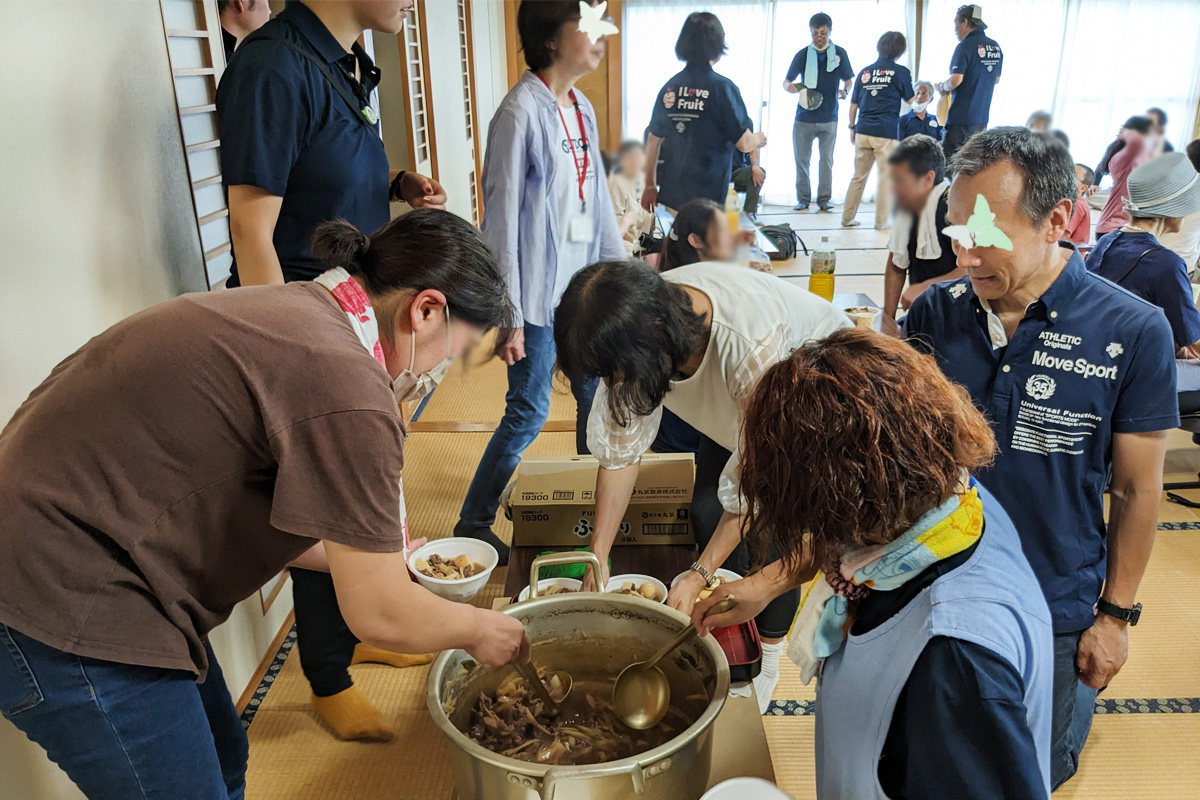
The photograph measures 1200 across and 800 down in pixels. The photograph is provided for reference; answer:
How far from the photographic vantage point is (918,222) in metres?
0.84

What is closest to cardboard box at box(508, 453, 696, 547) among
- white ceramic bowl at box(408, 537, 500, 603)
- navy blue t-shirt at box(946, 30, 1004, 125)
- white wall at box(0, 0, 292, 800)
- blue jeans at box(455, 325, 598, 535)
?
white ceramic bowl at box(408, 537, 500, 603)

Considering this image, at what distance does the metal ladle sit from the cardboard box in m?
0.61

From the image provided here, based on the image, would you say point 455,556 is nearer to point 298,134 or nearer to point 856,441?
point 298,134

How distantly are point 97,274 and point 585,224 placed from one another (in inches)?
35.1

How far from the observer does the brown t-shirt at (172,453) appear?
0.82 meters

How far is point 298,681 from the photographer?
1.89 meters

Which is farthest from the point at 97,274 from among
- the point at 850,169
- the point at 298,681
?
the point at 850,169

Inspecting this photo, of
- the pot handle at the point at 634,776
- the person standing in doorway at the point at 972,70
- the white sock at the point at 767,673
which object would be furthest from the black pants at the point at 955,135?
the white sock at the point at 767,673

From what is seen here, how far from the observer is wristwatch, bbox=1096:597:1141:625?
1.28 m

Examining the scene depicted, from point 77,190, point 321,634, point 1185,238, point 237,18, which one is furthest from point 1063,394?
point 237,18

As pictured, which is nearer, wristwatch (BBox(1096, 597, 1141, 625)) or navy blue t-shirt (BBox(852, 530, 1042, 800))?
navy blue t-shirt (BBox(852, 530, 1042, 800))

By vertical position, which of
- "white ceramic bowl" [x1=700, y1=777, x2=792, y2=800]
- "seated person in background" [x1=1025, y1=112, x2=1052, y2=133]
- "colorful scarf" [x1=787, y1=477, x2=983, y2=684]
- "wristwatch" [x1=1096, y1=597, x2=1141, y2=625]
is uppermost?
"seated person in background" [x1=1025, y1=112, x2=1052, y2=133]

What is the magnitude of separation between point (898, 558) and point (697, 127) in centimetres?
54

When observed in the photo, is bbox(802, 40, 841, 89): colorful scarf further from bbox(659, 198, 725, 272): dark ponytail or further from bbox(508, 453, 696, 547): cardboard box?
bbox(508, 453, 696, 547): cardboard box
